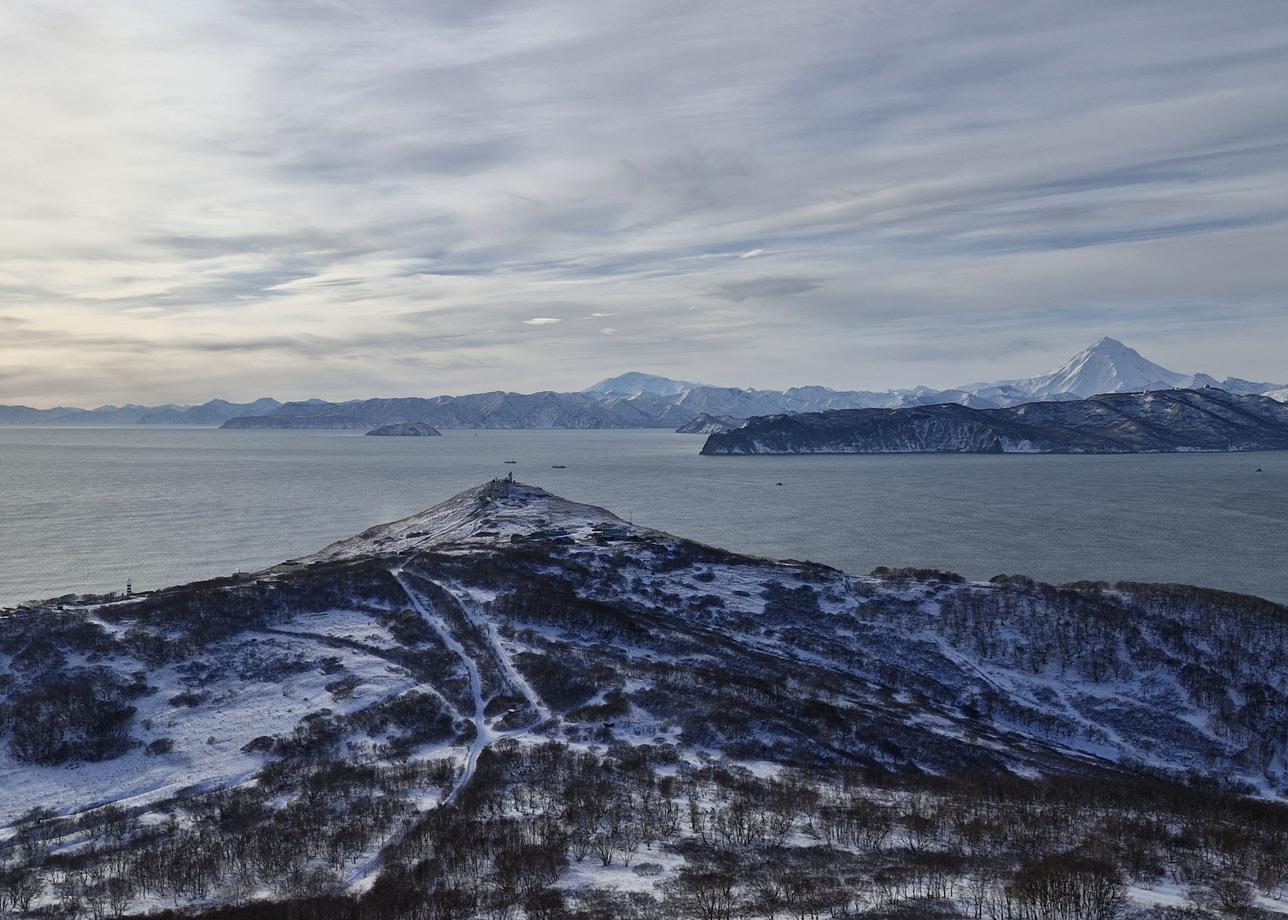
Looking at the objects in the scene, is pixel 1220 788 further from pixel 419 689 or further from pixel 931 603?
pixel 419 689

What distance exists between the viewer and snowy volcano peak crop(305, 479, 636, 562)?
337 ft

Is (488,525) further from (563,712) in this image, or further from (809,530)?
(809,530)

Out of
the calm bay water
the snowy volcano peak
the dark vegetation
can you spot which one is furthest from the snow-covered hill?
the calm bay water

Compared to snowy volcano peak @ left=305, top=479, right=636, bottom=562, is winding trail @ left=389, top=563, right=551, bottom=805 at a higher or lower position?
lower

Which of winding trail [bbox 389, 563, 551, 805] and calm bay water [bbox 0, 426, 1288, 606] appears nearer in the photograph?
winding trail [bbox 389, 563, 551, 805]

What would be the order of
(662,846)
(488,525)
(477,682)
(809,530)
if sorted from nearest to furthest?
(662,846)
(477,682)
(488,525)
(809,530)

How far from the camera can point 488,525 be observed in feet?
364

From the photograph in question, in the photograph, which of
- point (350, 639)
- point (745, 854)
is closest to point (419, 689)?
point (350, 639)

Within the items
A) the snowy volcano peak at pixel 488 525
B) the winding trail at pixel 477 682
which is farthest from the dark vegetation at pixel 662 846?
the snowy volcano peak at pixel 488 525

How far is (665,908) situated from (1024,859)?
1487 cm

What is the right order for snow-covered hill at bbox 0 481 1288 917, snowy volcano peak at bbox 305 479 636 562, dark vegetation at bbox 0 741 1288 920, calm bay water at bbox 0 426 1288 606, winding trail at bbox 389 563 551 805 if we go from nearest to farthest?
dark vegetation at bbox 0 741 1288 920 < snow-covered hill at bbox 0 481 1288 917 < winding trail at bbox 389 563 551 805 < snowy volcano peak at bbox 305 479 636 562 < calm bay water at bbox 0 426 1288 606

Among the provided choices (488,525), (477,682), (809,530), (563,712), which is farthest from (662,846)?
(809,530)

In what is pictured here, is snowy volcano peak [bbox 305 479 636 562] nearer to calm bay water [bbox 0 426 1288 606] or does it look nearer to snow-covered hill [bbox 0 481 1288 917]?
snow-covered hill [bbox 0 481 1288 917]

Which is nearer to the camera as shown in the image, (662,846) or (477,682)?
(662,846)
